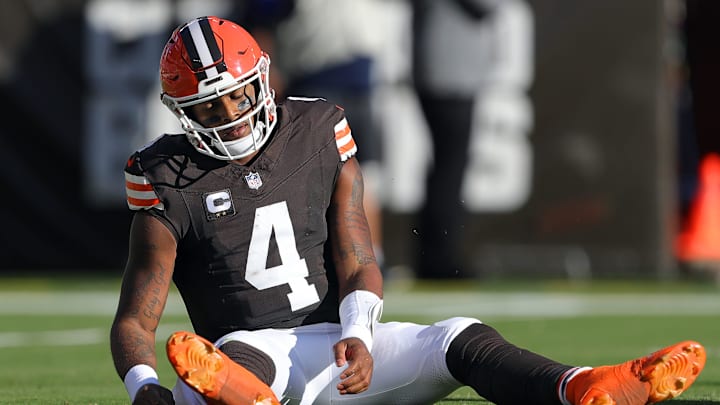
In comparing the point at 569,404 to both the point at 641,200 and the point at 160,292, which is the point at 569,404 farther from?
the point at 641,200

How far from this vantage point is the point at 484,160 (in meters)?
10.1

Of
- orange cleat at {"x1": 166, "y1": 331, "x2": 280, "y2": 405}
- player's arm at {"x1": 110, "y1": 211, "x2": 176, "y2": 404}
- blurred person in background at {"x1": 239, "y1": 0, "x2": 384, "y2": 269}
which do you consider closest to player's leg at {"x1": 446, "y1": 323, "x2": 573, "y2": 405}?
orange cleat at {"x1": 166, "y1": 331, "x2": 280, "y2": 405}

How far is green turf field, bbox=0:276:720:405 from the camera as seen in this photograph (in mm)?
4996

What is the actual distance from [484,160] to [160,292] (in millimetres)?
Answer: 6584

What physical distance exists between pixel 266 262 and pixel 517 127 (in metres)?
6.44

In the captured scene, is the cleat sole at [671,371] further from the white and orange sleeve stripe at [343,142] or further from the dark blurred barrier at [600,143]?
the dark blurred barrier at [600,143]

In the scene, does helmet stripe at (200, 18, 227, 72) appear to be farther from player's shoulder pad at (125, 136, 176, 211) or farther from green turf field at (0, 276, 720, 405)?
green turf field at (0, 276, 720, 405)

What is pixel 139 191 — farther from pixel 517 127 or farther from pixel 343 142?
pixel 517 127

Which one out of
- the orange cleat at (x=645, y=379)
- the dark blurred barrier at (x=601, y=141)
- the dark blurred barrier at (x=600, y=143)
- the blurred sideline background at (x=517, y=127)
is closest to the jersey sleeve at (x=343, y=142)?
the orange cleat at (x=645, y=379)

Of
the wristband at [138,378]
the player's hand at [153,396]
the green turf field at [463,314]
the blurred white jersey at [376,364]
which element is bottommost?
the green turf field at [463,314]

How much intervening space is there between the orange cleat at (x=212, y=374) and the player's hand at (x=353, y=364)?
210 mm

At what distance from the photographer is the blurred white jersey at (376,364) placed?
3738 millimetres

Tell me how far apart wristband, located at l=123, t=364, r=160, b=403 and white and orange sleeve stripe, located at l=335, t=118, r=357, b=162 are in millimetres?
879

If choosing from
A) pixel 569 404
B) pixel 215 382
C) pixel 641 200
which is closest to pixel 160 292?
pixel 215 382
